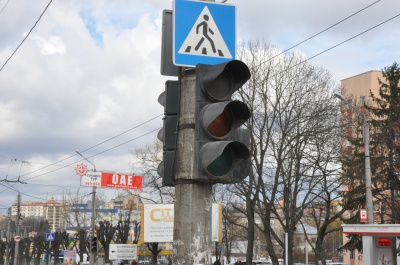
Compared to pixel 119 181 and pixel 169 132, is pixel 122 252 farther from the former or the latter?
pixel 169 132

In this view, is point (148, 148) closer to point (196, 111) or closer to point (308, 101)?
point (308, 101)

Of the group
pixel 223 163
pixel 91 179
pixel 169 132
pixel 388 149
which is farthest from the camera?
pixel 388 149

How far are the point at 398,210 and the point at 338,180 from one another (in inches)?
163

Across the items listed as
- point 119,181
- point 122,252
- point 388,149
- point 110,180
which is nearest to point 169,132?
point 110,180

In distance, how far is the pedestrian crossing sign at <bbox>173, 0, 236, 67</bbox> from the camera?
5.24 meters

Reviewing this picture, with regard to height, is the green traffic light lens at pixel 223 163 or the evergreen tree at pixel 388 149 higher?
the evergreen tree at pixel 388 149

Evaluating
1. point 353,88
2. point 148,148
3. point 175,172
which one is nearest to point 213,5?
point 175,172

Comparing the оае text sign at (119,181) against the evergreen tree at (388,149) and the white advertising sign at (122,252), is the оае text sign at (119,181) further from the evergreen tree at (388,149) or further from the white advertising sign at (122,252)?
the evergreen tree at (388,149)

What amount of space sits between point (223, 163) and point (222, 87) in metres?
0.62

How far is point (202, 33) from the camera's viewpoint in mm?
5316

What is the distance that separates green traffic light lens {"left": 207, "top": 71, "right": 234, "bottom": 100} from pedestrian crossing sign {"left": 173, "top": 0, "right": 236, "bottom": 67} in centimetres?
43

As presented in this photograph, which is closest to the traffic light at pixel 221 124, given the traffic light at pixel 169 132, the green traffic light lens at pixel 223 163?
the green traffic light lens at pixel 223 163

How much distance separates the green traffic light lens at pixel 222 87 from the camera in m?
4.85

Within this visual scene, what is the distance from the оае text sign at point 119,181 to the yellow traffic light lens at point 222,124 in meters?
29.9
